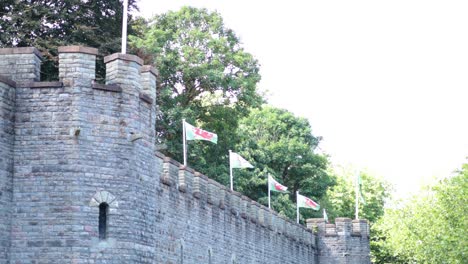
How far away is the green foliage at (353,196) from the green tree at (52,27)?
30.7m

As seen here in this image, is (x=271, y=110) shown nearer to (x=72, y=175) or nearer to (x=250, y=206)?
(x=250, y=206)

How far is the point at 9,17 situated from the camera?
36031mm

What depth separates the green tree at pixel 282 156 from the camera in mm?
55000

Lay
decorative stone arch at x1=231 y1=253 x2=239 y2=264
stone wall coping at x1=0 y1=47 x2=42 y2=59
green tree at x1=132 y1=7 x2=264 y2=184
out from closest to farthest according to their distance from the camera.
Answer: stone wall coping at x1=0 y1=47 x2=42 y2=59, decorative stone arch at x1=231 y1=253 x2=239 y2=264, green tree at x1=132 y1=7 x2=264 y2=184

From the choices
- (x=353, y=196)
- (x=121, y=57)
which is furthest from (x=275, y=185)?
(x=353, y=196)

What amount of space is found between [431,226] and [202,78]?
570 inches

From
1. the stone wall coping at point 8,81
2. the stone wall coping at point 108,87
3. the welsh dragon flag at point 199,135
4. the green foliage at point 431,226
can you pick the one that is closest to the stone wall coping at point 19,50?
the stone wall coping at point 8,81

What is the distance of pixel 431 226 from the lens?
53719mm

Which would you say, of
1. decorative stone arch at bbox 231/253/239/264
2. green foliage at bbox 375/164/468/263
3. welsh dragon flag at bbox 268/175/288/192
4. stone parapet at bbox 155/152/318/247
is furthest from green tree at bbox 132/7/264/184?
decorative stone arch at bbox 231/253/239/264

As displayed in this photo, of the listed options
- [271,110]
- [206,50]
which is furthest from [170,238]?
[271,110]

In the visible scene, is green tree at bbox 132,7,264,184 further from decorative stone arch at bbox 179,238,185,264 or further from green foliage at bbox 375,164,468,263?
decorative stone arch at bbox 179,238,185,264

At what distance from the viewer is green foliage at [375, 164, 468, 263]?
153 feet

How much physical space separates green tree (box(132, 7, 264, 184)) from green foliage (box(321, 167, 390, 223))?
59.2 ft

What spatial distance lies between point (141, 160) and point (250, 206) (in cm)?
1360
